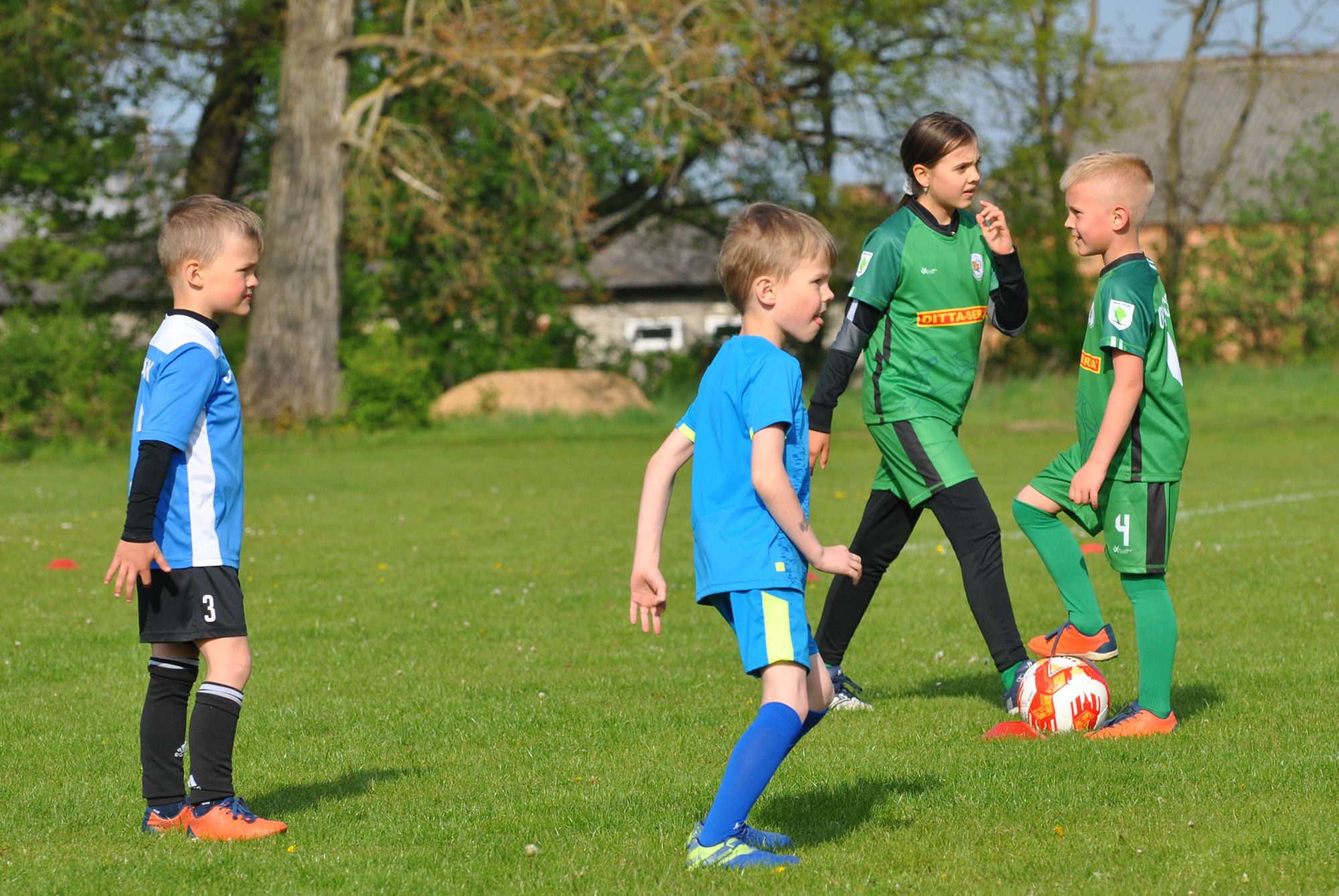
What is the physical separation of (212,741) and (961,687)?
3.40 meters

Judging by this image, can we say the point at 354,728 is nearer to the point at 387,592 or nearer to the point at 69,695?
the point at 69,695

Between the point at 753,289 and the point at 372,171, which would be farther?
the point at 372,171

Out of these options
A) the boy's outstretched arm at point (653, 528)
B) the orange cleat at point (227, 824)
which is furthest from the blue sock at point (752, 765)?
the orange cleat at point (227, 824)

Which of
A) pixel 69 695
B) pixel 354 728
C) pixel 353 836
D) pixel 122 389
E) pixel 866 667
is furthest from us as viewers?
pixel 122 389

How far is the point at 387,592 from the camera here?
31.0 feet

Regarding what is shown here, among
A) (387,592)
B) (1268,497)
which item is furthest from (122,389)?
(1268,497)

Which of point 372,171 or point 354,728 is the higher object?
point 372,171

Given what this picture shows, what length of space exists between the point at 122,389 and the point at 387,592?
15020mm

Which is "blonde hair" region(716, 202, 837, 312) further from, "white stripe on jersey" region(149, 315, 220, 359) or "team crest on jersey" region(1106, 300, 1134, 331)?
"team crest on jersey" region(1106, 300, 1134, 331)

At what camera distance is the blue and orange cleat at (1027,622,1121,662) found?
5.87 m

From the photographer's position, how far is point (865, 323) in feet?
19.3

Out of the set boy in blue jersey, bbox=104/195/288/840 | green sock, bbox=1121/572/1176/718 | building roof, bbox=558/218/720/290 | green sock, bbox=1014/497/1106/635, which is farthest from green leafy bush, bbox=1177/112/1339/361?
boy in blue jersey, bbox=104/195/288/840

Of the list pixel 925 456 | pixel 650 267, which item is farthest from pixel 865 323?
pixel 650 267

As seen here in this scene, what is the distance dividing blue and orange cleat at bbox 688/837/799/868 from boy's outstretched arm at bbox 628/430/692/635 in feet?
1.91
